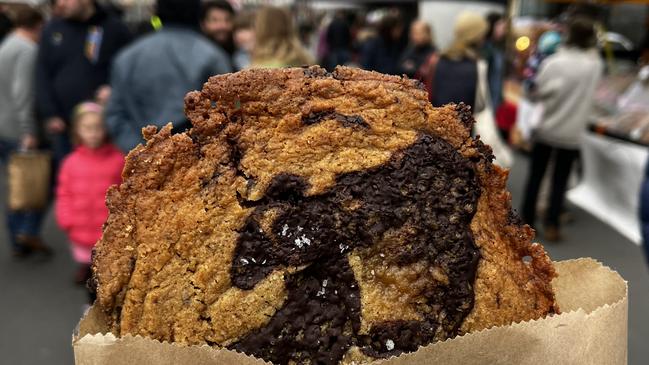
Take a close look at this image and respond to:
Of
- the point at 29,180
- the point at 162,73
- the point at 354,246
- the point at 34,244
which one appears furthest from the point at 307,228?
the point at 34,244

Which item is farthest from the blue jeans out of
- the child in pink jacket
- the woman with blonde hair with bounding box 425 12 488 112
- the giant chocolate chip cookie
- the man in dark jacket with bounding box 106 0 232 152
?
the giant chocolate chip cookie

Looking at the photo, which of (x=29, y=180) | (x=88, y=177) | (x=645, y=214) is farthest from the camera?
(x=29, y=180)

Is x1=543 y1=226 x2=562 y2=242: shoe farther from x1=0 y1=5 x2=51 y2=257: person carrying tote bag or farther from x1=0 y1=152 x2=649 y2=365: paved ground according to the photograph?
x1=0 y1=5 x2=51 y2=257: person carrying tote bag

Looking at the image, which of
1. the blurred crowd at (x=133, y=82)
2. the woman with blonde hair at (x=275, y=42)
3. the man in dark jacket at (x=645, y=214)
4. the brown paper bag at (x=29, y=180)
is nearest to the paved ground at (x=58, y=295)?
the blurred crowd at (x=133, y=82)

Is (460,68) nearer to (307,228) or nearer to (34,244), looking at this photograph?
(34,244)

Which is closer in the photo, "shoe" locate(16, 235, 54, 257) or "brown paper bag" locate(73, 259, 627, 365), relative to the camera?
"brown paper bag" locate(73, 259, 627, 365)

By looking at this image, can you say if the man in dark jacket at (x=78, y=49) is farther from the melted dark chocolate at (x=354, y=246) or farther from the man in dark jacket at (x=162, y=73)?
the melted dark chocolate at (x=354, y=246)
